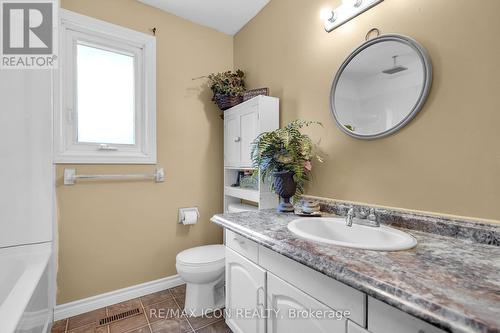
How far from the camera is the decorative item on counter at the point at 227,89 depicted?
6.73ft

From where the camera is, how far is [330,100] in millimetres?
1438

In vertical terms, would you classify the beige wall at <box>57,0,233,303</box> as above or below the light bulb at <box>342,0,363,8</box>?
below

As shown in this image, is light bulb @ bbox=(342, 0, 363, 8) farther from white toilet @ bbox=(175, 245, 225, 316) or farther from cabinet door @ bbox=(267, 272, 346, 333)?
white toilet @ bbox=(175, 245, 225, 316)

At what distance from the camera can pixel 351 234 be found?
1.15 metres

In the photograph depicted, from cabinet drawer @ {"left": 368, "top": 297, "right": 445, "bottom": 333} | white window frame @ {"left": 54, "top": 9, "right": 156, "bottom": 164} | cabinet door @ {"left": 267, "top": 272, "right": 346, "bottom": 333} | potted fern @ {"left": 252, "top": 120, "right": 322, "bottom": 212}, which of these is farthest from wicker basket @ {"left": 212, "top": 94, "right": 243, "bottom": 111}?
cabinet drawer @ {"left": 368, "top": 297, "right": 445, "bottom": 333}

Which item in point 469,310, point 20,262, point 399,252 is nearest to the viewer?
point 469,310

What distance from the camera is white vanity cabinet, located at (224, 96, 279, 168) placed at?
1.78 meters

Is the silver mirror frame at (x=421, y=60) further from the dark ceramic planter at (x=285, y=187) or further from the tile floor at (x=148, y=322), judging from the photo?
the tile floor at (x=148, y=322)

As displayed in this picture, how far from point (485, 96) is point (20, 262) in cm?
253

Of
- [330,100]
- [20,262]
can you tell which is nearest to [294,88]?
[330,100]

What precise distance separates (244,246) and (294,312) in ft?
1.33

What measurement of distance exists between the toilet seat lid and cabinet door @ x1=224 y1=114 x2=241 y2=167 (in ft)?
2.43

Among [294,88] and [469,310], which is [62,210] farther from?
[469,310]

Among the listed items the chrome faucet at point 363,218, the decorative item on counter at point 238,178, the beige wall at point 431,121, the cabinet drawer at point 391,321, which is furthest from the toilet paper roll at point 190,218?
the cabinet drawer at point 391,321
